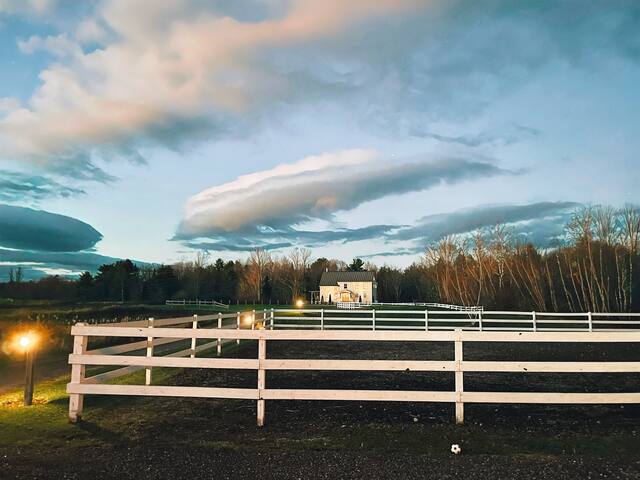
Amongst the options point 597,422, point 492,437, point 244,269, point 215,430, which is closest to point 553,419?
point 597,422

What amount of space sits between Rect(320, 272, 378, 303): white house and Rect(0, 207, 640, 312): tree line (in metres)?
7.42

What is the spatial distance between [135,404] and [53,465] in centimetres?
254

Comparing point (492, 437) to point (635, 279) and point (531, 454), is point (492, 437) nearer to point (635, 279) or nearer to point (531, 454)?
point (531, 454)

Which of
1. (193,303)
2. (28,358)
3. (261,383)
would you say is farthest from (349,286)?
(261,383)

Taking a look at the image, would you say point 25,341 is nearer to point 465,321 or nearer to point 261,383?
point 261,383

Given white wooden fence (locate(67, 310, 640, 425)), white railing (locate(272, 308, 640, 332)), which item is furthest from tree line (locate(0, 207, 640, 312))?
white wooden fence (locate(67, 310, 640, 425))

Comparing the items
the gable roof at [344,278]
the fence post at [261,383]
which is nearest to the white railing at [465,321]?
the fence post at [261,383]

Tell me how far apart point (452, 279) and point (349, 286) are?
17.0 metres

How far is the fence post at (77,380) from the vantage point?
6.35 m

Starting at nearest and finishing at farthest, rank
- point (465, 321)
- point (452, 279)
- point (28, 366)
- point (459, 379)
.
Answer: point (459, 379), point (28, 366), point (465, 321), point (452, 279)

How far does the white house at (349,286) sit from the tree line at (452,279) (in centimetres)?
742

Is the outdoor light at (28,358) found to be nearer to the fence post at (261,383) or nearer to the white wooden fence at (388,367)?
the white wooden fence at (388,367)

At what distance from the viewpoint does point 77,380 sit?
258 inches

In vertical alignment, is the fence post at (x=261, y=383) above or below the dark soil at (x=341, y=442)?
above
